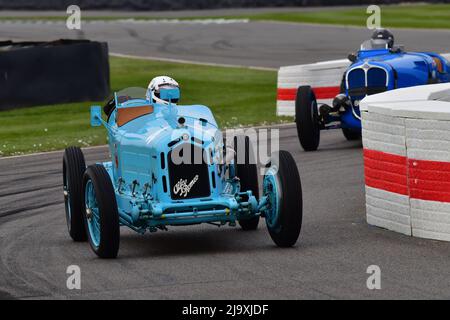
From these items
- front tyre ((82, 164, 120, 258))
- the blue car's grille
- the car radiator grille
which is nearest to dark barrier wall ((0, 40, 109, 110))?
the blue car's grille

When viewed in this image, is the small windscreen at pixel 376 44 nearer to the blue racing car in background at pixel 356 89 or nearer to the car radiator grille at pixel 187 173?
the blue racing car in background at pixel 356 89

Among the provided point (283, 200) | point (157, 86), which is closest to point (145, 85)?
point (157, 86)

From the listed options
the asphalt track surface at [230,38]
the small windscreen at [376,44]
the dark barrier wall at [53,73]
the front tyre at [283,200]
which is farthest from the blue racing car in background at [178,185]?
the asphalt track surface at [230,38]

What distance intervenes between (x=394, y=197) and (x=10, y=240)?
336 centimetres

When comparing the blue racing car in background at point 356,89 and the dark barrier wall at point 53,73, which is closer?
the blue racing car in background at point 356,89

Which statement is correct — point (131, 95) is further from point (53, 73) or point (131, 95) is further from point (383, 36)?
point (53, 73)

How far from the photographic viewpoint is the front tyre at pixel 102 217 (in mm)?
9609

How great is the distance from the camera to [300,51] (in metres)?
34.1

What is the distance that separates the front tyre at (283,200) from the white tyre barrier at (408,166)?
3.57 ft

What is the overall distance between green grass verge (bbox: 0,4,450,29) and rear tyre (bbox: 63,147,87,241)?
3044cm

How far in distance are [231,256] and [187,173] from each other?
29.3 inches

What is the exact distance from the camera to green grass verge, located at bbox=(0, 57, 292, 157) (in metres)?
19.4

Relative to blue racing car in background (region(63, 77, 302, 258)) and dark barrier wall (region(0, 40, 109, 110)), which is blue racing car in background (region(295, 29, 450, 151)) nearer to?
blue racing car in background (region(63, 77, 302, 258))

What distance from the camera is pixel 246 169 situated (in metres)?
10.8
